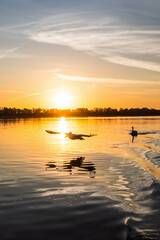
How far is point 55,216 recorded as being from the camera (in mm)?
15695

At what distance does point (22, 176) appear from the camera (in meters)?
26.0

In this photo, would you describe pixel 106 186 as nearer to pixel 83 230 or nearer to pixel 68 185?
pixel 68 185

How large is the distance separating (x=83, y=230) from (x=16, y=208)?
17.4 feet

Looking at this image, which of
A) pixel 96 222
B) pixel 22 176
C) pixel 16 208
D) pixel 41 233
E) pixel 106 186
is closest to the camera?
pixel 41 233

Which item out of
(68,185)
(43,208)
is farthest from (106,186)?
(43,208)

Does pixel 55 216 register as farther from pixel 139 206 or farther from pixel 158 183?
pixel 158 183

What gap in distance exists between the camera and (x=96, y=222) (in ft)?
48.9

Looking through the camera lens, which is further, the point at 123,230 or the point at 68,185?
the point at 68,185

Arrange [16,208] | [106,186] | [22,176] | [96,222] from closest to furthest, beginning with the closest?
1. [96,222]
2. [16,208]
3. [106,186]
4. [22,176]

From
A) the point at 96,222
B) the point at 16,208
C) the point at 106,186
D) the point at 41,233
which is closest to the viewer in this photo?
the point at 41,233

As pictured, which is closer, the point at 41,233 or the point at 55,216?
the point at 41,233

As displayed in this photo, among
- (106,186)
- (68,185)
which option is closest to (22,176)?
(68,185)

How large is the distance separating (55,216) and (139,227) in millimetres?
5122

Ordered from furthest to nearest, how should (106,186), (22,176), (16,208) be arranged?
(22,176) → (106,186) → (16,208)
